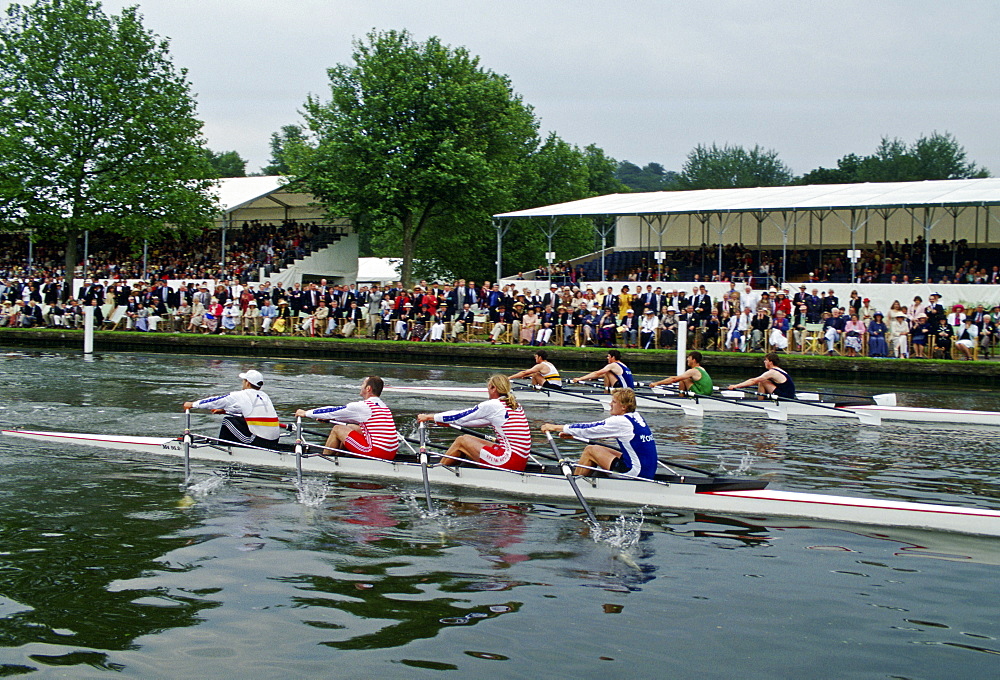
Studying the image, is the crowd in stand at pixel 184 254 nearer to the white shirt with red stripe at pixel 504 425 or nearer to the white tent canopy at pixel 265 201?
the white tent canopy at pixel 265 201

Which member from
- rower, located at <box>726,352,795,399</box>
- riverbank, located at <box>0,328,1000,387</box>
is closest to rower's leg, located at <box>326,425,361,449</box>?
rower, located at <box>726,352,795,399</box>

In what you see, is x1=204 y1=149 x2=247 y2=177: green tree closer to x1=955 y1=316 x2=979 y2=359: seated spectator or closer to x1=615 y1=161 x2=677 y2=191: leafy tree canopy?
x1=615 y1=161 x2=677 y2=191: leafy tree canopy

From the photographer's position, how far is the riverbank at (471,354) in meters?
22.9

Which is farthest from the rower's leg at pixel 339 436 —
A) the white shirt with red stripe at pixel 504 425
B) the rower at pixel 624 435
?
the rower at pixel 624 435

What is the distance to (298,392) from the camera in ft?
66.2

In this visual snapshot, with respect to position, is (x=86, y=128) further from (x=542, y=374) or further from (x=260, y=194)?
(x=542, y=374)

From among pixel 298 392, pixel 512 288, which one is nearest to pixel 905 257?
pixel 512 288

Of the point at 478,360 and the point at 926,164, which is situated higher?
the point at 926,164

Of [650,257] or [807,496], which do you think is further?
[650,257]

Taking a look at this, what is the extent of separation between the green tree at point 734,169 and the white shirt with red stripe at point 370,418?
83233mm

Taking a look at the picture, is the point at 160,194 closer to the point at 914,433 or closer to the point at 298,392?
the point at 298,392

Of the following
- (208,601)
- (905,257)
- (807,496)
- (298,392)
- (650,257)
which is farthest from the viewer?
(650,257)

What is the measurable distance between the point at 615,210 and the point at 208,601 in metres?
28.5

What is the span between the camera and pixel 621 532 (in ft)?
30.3
